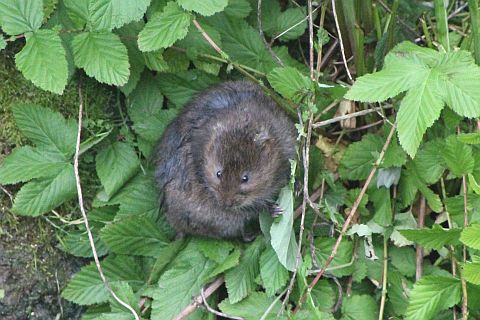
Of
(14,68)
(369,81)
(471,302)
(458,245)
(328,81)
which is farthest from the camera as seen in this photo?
(328,81)

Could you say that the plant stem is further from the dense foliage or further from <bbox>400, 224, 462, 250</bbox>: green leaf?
<bbox>400, 224, 462, 250</bbox>: green leaf

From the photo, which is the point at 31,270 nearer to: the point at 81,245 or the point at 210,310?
the point at 81,245

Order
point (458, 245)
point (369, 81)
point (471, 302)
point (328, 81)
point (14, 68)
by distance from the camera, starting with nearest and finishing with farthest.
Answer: point (369, 81)
point (471, 302)
point (458, 245)
point (14, 68)
point (328, 81)

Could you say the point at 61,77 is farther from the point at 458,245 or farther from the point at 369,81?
the point at 458,245

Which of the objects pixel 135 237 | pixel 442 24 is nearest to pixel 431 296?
pixel 442 24

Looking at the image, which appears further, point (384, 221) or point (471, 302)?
point (384, 221)

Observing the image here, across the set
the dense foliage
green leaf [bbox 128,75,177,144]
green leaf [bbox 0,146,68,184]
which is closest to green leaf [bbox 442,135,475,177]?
the dense foliage

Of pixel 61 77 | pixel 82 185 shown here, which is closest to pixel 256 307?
pixel 82 185
